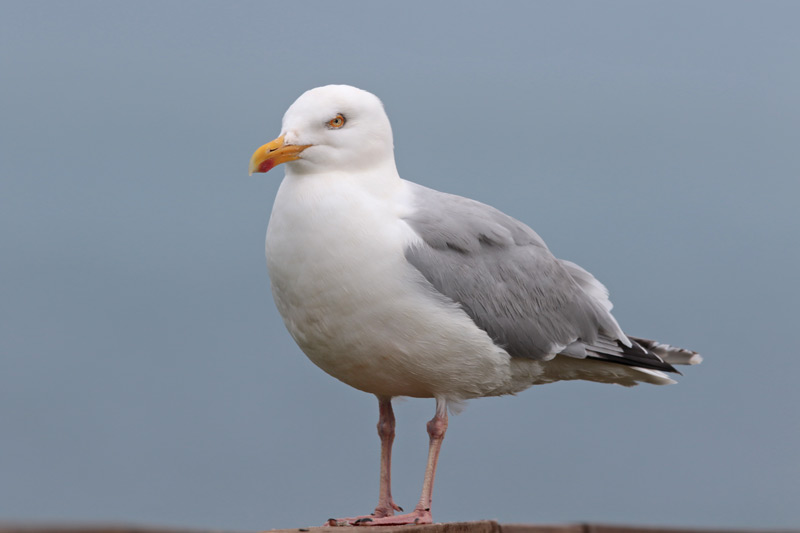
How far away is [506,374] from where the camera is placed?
6.14 m

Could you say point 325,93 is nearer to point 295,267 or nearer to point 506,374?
point 295,267

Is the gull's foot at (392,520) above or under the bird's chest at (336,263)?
under

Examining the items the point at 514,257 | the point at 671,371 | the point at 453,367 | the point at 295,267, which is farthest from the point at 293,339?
the point at 671,371

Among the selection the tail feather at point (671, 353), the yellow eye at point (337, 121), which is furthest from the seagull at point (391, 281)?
the tail feather at point (671, 353)

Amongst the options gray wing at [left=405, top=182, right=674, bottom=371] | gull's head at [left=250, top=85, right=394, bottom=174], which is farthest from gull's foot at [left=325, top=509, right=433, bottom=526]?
gull's head at [left=250, top=85, right=394, bottom=174]

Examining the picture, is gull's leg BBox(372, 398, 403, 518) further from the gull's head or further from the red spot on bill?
the red spot on bill

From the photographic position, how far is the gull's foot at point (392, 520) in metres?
5.73

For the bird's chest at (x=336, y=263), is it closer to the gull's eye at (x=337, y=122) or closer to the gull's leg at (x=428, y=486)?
the gull's eye at (x=337, y=122)

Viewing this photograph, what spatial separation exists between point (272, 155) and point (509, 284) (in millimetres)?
1632

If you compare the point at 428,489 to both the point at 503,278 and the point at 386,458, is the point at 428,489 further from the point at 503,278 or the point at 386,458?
the point at 503,278

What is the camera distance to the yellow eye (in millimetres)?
5934

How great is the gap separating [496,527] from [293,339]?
1625 millimetres

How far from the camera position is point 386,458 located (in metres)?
6.46

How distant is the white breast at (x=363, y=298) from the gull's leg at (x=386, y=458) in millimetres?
499
